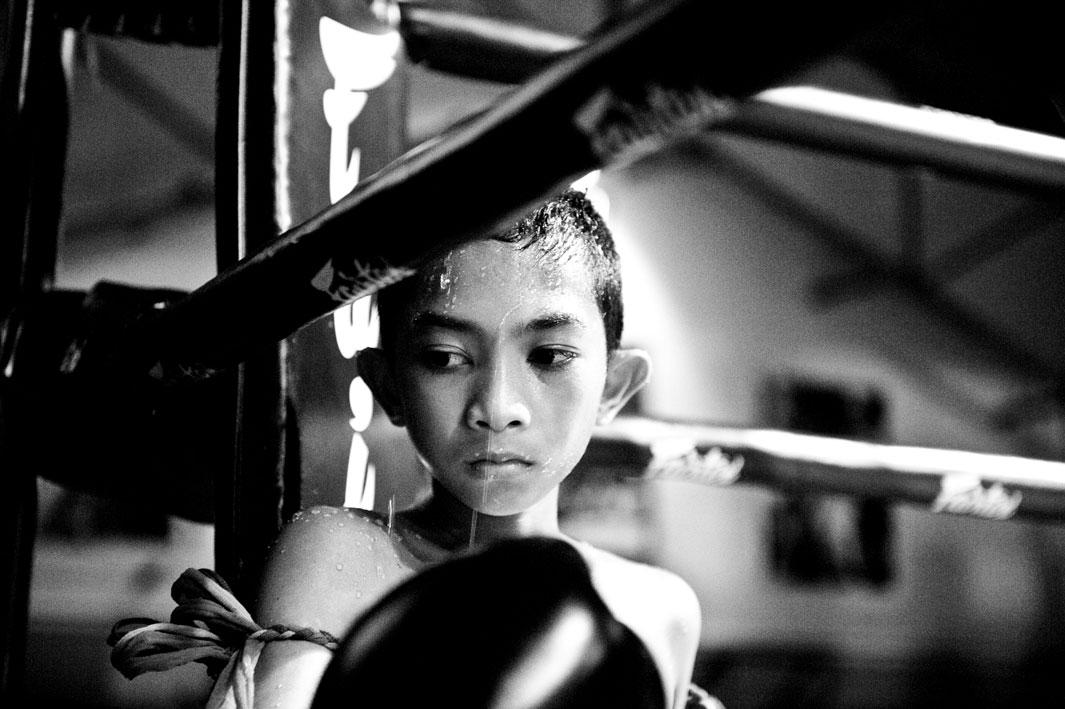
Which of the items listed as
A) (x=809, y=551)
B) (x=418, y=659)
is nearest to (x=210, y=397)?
(x=418, y=659)

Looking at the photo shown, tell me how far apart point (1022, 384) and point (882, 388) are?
2.53 ft

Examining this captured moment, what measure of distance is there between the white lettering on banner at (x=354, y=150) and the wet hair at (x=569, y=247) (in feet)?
0.17

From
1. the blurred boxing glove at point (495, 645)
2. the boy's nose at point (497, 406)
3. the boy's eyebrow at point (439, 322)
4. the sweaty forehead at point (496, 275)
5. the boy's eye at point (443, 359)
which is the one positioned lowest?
the blurred boxing glove at point (495, 645)

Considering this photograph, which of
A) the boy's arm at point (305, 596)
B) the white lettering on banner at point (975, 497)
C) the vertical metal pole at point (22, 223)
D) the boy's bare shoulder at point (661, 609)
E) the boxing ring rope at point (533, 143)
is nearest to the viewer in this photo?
the boxing ring rope at point (533, 143)

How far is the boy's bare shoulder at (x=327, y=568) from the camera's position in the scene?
44 centimetres

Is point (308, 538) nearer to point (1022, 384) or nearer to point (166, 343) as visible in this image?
point (166, 343)

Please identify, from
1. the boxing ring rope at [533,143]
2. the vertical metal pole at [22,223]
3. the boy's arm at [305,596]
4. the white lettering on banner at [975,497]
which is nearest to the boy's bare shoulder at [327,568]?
the boy's arm at [305,596]

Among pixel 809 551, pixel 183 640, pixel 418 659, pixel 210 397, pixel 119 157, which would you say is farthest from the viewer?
pixel 809 551

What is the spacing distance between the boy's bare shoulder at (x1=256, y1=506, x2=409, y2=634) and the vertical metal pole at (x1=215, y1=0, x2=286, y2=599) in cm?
4

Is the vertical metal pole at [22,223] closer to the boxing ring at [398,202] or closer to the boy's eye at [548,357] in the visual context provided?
the boxing ring at [398,202]

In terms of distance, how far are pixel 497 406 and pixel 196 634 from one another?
0.15 meters

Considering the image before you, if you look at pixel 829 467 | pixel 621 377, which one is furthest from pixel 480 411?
pixel 829 467

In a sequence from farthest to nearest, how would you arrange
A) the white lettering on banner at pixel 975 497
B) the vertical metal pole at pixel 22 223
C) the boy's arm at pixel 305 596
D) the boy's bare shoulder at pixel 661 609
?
1. the white lettering on banner at pixel 975 497
2. the vertical metal pole at pixel 22 223
3. the boy's bare shoulder at pixel 661 609
4. the boy's arm at pixel 305 596

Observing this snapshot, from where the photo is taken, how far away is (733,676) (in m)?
3.97
